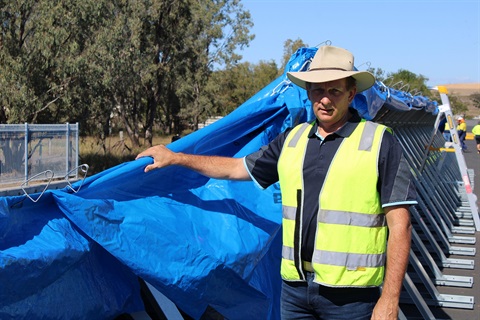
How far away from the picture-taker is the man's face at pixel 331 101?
311 cm

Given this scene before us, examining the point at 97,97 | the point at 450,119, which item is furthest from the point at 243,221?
the point at 97,97

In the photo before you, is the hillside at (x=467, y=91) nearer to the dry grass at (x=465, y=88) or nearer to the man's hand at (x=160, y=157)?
the dry grass at (x=465, y=88)

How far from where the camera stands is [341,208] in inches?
118

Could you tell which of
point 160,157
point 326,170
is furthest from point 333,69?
point 160,157

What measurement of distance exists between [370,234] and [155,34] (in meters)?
34.6

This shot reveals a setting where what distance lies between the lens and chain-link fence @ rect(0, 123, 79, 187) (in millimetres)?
13703

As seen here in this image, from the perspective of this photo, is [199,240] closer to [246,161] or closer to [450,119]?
[246,161]

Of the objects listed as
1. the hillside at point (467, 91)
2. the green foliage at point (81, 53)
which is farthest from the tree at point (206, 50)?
the hillside at point (467, 91)

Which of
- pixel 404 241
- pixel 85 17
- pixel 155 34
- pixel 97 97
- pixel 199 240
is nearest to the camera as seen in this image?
pixel 404 241

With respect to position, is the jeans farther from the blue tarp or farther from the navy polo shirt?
the blue tarp

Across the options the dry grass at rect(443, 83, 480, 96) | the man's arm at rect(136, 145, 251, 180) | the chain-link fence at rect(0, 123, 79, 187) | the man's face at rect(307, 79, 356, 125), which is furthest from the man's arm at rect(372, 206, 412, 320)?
the dry grass at rect(443, 83, 480, 96)

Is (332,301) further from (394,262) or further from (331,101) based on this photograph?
(331,101)

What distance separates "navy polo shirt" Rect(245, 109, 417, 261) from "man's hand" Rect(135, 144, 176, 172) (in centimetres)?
57

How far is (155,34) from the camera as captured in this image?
36.5 meters
